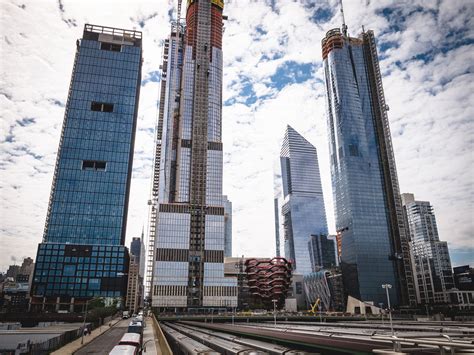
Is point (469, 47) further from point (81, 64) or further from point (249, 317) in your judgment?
point (81, 64)

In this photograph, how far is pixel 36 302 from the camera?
15525 centimetres

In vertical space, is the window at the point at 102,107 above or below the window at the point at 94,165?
above

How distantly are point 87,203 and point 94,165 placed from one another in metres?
22.2

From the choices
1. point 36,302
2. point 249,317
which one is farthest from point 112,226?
point 249,317

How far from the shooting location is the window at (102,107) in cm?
19562

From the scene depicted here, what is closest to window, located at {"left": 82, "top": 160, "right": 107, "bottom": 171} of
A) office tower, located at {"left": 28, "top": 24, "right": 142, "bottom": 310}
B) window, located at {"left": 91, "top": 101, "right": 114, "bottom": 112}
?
office tower, located at {"left": 28, "top": 24, "right": 142, "bottom": 310}

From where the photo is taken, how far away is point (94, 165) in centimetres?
18638

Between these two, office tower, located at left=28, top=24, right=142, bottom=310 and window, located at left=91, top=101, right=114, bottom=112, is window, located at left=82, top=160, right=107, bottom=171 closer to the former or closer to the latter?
office tower, located at left=28, top=24, right=142, bottom=310

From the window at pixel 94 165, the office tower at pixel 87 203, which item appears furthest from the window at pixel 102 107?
the window at pixel 94 165

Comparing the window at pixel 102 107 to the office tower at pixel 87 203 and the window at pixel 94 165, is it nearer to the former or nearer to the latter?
the office tower at pixel 87 203

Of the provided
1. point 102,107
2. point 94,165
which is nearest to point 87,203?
point 94,165

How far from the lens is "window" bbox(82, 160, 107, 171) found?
185012mm

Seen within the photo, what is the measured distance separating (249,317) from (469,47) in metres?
117

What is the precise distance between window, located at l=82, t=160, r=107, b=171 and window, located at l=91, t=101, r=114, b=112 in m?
31.9
